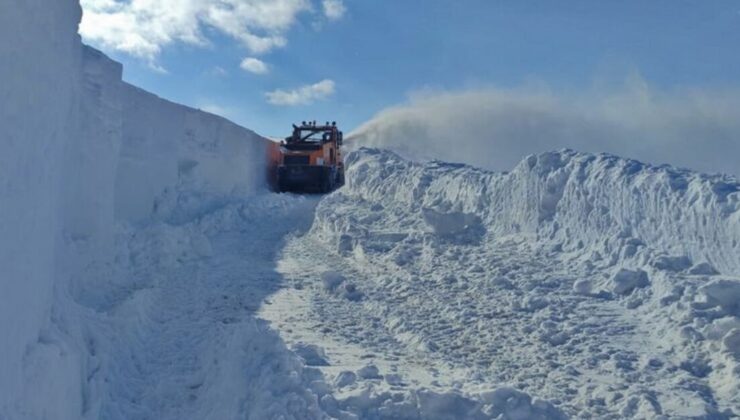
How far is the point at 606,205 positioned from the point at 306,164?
1535cm

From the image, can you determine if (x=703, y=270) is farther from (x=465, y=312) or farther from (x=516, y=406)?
(x=516, y=406)

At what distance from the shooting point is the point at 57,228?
5.98 meters

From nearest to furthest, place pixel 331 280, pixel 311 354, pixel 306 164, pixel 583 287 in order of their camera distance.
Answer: pixel 311 354, pixel 583 287, pixel 331 280, pixel 306 164

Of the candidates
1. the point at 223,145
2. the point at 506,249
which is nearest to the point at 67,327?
the point at 506,249

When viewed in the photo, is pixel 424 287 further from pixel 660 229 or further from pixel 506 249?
pixel 660 229

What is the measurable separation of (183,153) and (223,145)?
109 inches

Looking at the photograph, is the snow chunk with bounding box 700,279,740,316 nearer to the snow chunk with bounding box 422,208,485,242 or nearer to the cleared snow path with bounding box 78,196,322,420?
the cleared snow path with bounding box 78,196,322,420

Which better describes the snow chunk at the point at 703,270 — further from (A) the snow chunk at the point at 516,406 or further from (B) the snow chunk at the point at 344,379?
(B) the snow chunk at the point at 344,379

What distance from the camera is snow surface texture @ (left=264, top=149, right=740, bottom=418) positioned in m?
5.57

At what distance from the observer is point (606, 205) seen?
8.51m

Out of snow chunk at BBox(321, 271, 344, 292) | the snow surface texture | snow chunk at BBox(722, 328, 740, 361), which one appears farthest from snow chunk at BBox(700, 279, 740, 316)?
snow chunk at BBox(321, 271, 344, 292)

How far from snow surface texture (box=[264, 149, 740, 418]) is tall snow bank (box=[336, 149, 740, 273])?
0.02m

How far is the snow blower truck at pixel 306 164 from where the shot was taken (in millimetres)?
22703

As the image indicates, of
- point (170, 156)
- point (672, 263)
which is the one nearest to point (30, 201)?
point (672, 263)
